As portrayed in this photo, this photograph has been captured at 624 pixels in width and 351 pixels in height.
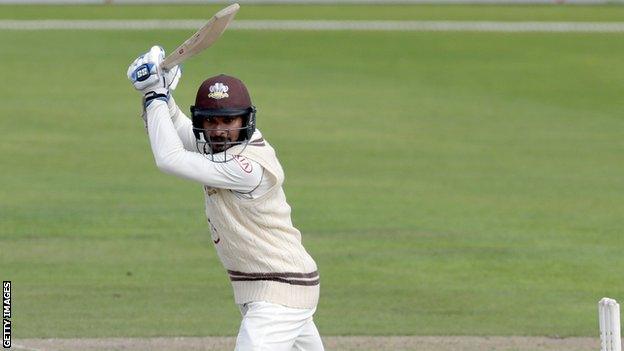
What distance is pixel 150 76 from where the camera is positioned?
6.00 meters

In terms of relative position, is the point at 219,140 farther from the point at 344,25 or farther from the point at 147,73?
the point at 344,25

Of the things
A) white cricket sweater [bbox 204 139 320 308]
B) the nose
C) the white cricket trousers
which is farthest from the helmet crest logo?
the white cricket trousers

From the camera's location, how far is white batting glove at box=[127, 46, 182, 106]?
600 centimetres

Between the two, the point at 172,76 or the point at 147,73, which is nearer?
the point at 147,73

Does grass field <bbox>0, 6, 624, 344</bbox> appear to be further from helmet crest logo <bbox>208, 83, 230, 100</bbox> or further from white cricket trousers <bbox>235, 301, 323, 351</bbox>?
helmet crest logo <bbox>208, 83, 230, 100</bbox>

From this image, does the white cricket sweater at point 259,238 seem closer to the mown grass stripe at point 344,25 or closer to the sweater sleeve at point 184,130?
the sweater sleeve at point 184,130

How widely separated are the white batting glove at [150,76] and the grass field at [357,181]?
3472mm

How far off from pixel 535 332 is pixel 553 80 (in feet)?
46.3

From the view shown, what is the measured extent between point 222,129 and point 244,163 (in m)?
0.19

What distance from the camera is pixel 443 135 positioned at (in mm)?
18594

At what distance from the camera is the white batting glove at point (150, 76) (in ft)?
19.7

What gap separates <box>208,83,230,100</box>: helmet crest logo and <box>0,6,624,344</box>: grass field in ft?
11.4

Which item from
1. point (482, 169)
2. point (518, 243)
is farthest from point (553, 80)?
point (518, 243)

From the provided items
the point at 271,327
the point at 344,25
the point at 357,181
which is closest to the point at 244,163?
the point at 271,327
